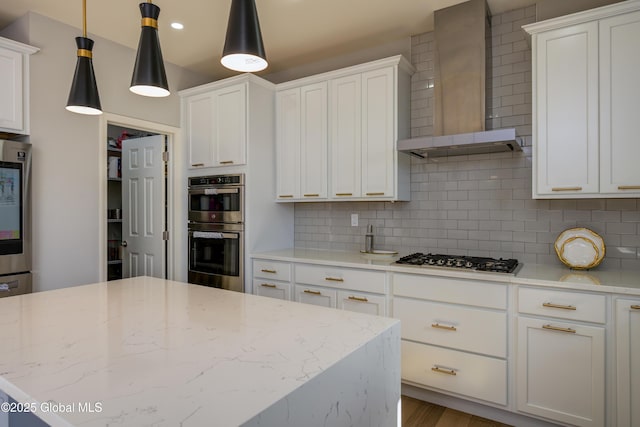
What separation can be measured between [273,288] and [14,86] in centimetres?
241

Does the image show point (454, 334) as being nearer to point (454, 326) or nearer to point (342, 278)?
point (454, 326)

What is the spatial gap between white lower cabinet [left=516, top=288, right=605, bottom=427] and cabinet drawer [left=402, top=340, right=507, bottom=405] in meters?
0.12

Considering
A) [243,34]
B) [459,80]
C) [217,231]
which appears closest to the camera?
[243,34]

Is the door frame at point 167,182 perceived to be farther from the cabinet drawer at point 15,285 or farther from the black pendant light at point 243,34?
the black pendant light at point 243,34

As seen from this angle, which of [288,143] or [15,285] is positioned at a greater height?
[288,143]

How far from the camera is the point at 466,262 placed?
2.63m

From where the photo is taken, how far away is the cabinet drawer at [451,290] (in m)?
2.35

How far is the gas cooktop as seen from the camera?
2.43 metres

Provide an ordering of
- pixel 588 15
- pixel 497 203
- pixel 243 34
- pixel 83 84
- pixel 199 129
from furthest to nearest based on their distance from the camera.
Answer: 1. pixel 199 129
2. pixel 497 203
3. pixel 588 15
4. pixel 83 84
5. pixel 243 34

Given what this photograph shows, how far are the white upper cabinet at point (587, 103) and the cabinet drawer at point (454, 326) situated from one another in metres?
0.87

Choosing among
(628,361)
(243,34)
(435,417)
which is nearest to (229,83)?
(243,34)

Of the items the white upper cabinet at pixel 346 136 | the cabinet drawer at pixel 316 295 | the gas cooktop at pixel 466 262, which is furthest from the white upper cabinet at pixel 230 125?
the gas cooktop at pixel 466 262

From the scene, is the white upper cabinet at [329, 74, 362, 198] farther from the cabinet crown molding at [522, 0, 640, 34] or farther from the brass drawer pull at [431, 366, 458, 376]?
the brass drawer pull at [431, 366, 458, 376]

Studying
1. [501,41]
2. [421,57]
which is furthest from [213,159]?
[501,41]
